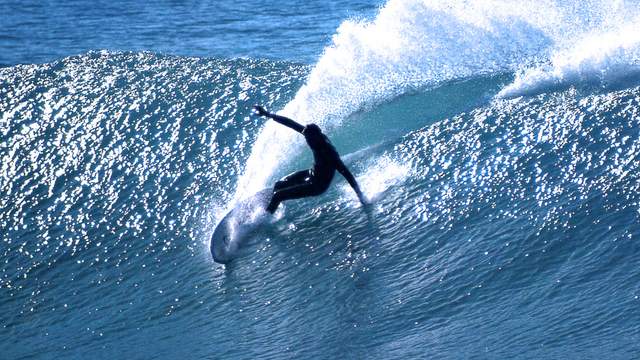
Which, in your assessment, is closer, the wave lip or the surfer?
the surfer

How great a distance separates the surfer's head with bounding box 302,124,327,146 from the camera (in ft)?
51.2

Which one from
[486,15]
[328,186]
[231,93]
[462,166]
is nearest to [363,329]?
[328,186]

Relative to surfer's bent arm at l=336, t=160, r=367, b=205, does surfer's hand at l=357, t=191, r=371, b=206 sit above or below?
below

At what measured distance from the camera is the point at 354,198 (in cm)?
1684

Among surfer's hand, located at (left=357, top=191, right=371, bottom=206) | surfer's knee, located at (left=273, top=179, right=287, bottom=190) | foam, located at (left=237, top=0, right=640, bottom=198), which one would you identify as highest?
foam, located at (left=237, top=0, right=640, bottom=198)

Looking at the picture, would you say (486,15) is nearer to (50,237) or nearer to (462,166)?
(462,166)

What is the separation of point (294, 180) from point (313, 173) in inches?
15.8

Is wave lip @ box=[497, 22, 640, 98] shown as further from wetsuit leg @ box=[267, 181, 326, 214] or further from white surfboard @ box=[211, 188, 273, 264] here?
white surfboard @ box=[211, 188, 273, 264]

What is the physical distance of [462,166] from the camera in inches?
680

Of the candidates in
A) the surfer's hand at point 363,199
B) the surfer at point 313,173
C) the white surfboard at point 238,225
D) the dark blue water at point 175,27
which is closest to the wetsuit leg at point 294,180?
the surfer at point 313,173

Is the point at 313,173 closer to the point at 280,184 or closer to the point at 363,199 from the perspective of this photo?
the point at 280,184

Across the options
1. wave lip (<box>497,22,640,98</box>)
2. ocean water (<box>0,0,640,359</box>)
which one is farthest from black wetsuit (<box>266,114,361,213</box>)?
wave lip (<box>497,22,640,98</box>)

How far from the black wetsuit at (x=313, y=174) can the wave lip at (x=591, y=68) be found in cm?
530

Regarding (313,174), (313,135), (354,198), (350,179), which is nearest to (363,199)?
(354,198)
